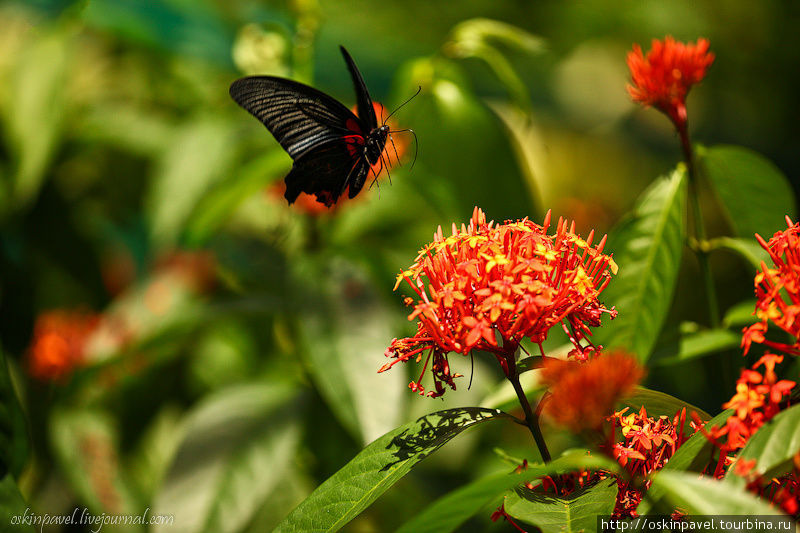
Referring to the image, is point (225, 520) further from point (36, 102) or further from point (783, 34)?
point (783, 34)

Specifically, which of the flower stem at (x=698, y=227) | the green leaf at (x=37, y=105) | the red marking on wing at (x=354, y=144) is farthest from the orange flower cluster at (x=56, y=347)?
the flower stem at (x=698, y=227)

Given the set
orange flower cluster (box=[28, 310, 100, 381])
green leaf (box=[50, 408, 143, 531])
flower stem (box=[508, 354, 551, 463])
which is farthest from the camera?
orange flower cluster (box=[28, 310, 100, 381])

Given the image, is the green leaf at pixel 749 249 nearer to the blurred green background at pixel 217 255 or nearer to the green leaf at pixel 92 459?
the blurred green background at pixel 217 255

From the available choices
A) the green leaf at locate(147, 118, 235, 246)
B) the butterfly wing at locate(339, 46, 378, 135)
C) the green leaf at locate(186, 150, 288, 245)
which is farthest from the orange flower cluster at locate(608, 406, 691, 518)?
the green leaf at locate(147, 118, 235, 246)

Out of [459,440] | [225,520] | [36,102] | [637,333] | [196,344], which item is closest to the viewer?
[637,333]

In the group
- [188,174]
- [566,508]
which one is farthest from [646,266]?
[188,174]

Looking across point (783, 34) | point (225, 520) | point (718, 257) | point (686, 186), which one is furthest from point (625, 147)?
point (225, 520)

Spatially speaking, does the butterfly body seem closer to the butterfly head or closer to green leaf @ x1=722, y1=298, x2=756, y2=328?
the butterfly head
